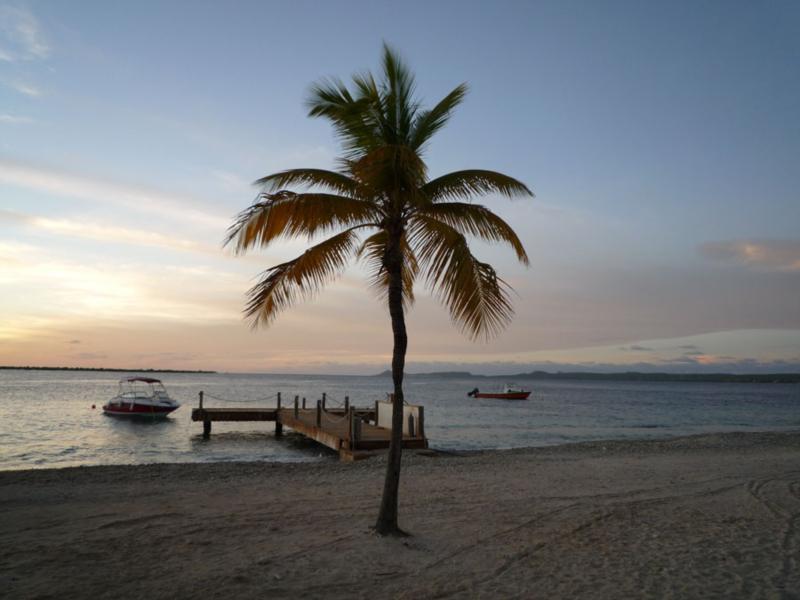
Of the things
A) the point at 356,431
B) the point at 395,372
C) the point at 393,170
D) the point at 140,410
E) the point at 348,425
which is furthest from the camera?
the point at 140,410

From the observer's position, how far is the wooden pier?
19.6m

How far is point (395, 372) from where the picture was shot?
8.06 metres

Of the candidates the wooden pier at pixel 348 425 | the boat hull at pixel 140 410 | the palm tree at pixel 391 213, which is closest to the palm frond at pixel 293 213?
the palm tree at pixel 391 213

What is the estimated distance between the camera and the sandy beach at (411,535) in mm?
6570

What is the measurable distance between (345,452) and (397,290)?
12.4m

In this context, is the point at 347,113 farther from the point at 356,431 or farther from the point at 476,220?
the point at 356,431

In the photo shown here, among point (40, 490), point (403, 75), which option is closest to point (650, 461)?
point (403, 75)

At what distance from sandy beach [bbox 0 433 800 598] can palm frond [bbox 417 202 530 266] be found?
4361 mm

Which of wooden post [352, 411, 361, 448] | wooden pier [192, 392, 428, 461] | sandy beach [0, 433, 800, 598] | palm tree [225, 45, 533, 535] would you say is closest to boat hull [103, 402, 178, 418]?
wooden pier [192, 392, 428, 461]

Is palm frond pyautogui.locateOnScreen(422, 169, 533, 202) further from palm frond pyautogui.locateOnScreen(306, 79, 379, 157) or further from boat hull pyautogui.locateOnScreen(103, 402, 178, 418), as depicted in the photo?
boat hull pyautogui.locateOnScreen(103, 402, 178, 418)

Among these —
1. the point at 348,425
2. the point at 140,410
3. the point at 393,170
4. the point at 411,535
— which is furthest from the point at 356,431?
the point at 140,410

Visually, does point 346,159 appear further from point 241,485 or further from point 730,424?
point 730,424

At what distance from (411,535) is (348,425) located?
16.1 meters

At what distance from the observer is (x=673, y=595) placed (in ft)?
20.7
